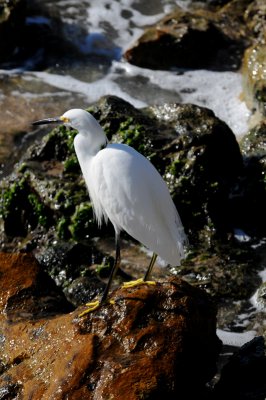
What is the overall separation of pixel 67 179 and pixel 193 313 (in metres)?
3.13

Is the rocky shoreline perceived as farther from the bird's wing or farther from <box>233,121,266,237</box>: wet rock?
the bird's wing

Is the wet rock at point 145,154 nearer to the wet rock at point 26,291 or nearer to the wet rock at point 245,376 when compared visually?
the wet rock at point 26,291

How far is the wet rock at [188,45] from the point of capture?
1002 centimetres

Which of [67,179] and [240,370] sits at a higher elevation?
[240,370]

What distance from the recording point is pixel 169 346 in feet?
13.7

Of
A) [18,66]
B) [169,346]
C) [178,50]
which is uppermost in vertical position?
[169,346]

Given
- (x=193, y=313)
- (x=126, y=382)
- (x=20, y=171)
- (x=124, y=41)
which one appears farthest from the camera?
(x=124, y=41)

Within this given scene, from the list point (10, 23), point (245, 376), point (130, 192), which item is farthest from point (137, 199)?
point (10, 23)

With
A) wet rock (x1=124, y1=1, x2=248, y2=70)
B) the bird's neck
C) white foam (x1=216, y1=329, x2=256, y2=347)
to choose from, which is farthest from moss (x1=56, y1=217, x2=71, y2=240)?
wet rock (x1=124, y1=1, x2=248, y2=70)

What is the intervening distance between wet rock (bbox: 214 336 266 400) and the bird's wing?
716 millimetres

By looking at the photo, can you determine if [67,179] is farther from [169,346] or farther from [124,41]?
[124,41]

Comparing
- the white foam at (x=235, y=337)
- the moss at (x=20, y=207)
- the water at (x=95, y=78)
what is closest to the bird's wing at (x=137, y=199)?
the white foam at (x=235, y=337)

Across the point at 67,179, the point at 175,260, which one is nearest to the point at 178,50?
the point at 67,179

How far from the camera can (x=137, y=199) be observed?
183 inches
